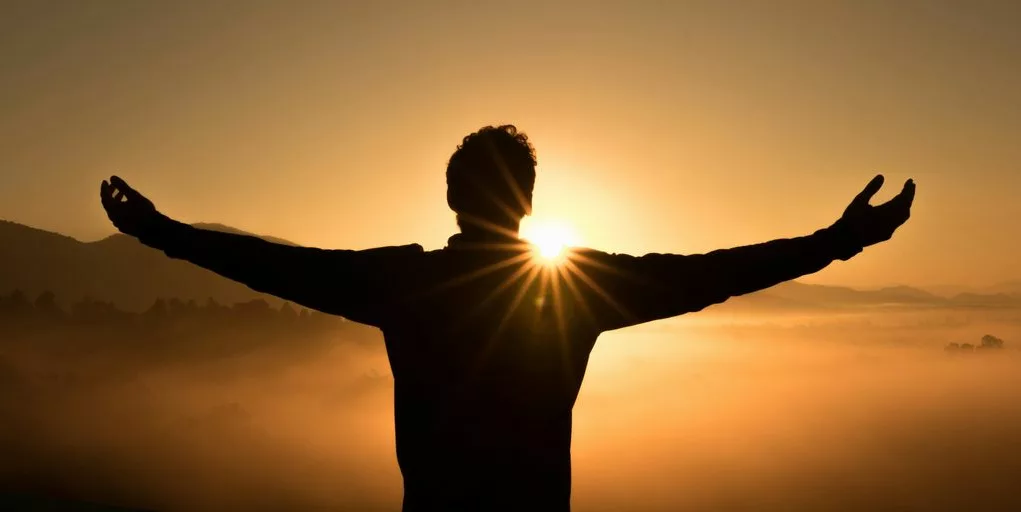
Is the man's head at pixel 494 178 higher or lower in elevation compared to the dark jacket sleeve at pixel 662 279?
higher

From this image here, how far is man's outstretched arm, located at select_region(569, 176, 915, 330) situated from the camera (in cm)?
165

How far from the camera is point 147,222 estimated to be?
5.87ft

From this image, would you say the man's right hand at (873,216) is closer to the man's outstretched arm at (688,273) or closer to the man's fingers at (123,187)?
the man's outstretched arm at (688,273)

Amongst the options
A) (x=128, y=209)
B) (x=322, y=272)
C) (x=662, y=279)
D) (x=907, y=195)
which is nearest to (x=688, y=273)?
(x=662, y=279)

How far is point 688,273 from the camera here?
1.67m

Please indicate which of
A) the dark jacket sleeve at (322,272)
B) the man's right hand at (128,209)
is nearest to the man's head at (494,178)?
the dark jacket sleeve at (322,272)

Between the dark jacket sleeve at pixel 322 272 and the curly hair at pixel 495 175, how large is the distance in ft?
0.53

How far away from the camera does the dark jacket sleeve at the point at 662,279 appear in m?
1.65

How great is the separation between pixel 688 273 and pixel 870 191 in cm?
54

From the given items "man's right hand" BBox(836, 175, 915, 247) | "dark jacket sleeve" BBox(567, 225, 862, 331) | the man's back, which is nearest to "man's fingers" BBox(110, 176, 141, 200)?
the man's back

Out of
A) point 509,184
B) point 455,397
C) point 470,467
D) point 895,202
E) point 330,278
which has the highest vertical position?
point 895,202

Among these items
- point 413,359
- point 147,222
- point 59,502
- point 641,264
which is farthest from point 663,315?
point 59,502

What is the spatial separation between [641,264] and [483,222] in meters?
0.35

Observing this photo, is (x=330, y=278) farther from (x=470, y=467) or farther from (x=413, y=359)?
(x=470, y=467)
